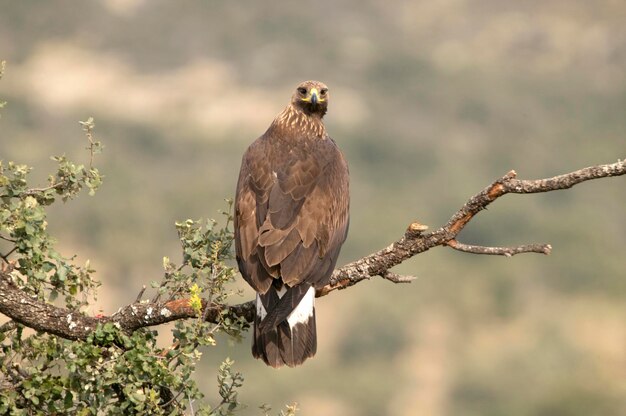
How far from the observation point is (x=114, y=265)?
2419 inches

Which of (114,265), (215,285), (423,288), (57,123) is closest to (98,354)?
(215,285)

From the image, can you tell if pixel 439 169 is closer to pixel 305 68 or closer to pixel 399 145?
pixel 399 145

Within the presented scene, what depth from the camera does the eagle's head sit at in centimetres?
1072

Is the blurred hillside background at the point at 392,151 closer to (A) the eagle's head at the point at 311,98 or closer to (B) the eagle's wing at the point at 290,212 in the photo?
(A) the eagle's head at the point at 311,98

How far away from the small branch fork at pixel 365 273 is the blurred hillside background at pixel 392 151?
32655mm

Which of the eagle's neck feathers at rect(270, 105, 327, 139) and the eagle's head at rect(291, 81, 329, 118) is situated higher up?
the eagle's head at rect(291, 81, 329, 118)

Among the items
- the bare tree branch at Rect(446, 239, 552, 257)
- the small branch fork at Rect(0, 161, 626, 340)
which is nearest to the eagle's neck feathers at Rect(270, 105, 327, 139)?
the small branch fork at Rect(0, 161, 626, 340)

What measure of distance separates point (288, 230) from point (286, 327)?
69 centimetres

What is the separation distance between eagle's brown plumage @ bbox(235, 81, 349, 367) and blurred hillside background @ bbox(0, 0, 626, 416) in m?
31.1

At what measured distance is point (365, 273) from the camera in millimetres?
7898

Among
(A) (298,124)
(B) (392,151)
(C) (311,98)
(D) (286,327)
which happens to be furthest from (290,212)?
(B) (392,151)

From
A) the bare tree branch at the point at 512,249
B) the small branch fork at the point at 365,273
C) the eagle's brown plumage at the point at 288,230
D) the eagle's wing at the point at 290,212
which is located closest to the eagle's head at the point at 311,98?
the eagle's brown plumage at the point at 288,230

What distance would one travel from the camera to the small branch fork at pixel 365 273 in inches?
282

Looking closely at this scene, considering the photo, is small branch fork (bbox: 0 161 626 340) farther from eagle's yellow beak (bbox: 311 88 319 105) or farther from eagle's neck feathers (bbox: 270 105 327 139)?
eagle's yellow beak (bbox: 311 88 319 105)
